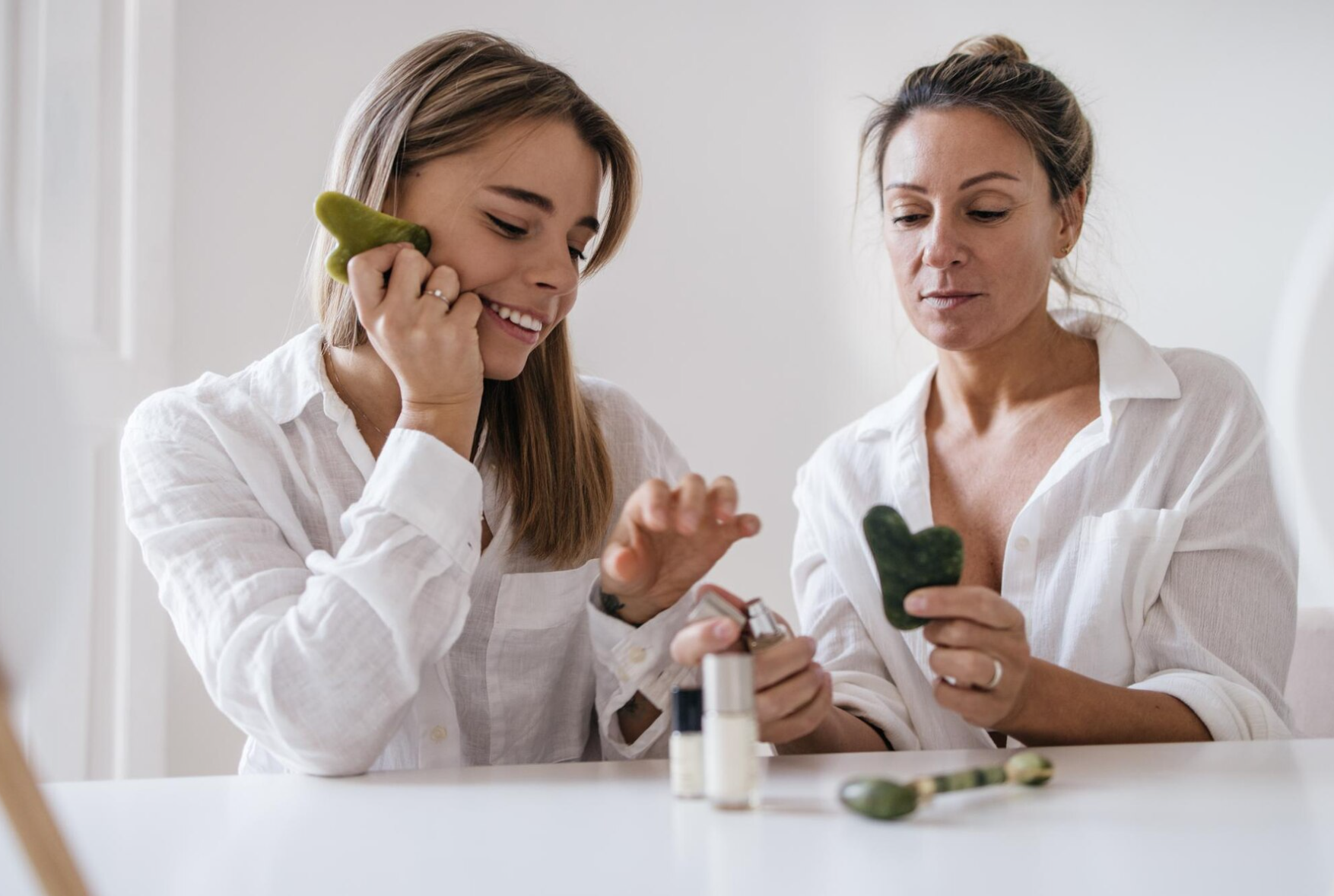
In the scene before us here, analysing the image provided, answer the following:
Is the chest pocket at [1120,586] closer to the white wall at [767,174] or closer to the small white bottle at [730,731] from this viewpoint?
the small white bottle at [730,731]

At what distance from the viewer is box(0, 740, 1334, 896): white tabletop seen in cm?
66

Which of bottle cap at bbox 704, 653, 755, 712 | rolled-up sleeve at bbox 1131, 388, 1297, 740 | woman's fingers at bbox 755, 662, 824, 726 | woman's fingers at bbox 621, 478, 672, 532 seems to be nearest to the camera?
bottle cap at bbox 704, 653, 755, 712

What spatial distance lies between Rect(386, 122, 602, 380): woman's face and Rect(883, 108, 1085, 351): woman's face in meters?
0.49

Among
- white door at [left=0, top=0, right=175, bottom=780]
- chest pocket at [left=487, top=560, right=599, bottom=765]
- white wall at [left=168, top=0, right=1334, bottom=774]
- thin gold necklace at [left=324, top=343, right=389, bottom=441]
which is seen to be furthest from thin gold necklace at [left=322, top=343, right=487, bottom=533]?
white wall at [left=168, top=0, right=1334, bottom=774]

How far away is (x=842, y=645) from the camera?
1.47m

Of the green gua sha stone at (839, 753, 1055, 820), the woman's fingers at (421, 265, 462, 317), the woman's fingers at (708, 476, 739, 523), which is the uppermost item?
the woman's fingers at (421, 265, 462, 317)

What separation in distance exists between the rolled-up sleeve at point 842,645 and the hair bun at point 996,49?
66 centimetres

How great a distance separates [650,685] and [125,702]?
5.93 feet

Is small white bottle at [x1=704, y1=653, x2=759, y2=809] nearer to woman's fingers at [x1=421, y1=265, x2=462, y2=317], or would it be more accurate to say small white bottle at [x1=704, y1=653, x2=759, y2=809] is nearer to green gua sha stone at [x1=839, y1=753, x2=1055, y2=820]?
green gua sha stone at [x1=839, y1=753, x2=1055, y2=820]

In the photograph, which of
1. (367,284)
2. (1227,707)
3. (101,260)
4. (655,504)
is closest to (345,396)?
(367,284)

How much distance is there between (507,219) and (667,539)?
0.44 meters

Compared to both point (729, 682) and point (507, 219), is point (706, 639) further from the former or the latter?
point (507, 219)

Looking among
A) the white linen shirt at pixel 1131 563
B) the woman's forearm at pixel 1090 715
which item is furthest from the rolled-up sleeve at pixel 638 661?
the woman's forearm at pixel 1090 715

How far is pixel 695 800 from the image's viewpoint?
85 centimetres
